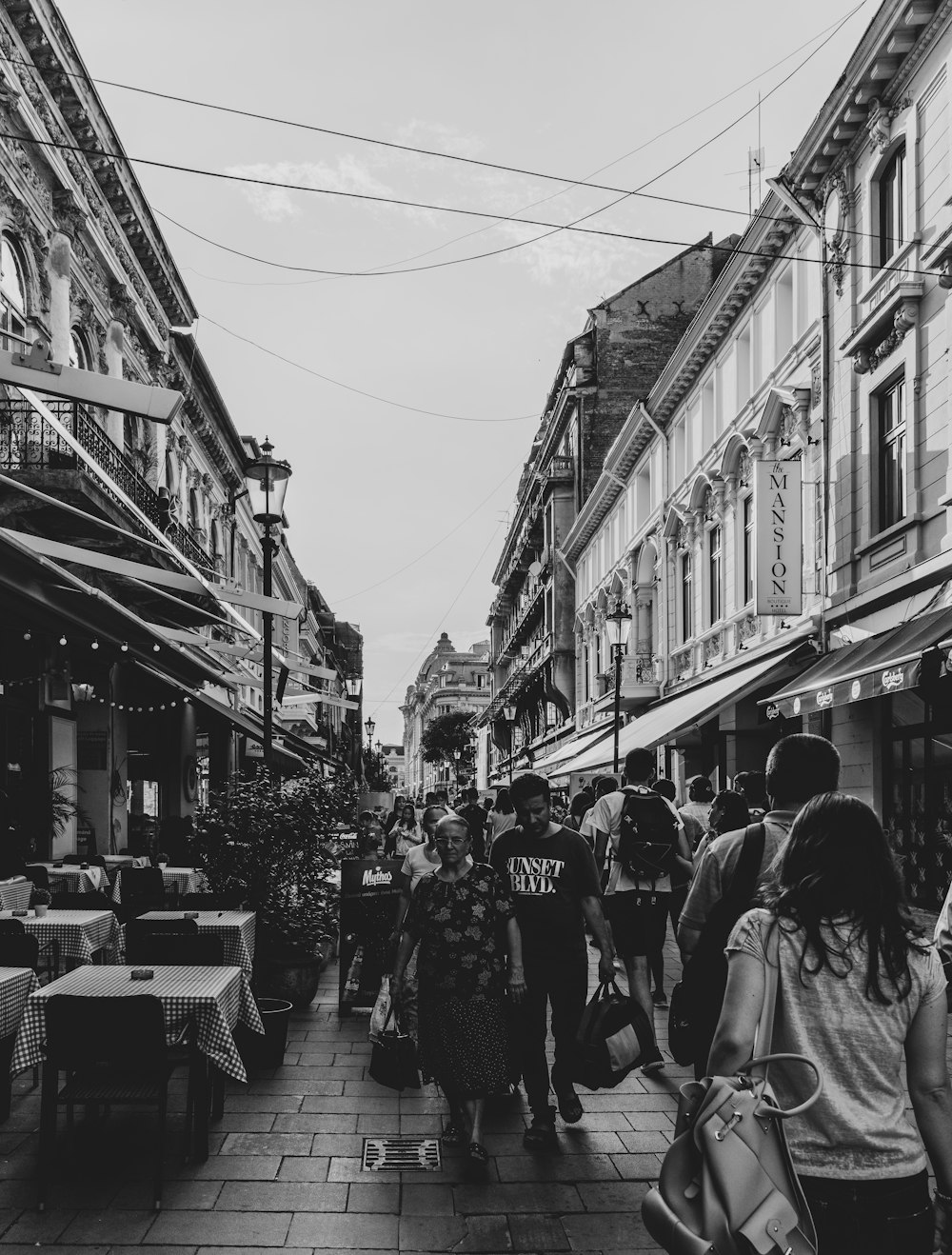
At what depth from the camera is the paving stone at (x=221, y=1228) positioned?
4.43 m

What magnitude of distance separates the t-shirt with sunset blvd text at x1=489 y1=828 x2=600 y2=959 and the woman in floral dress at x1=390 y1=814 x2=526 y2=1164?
0.22 metres

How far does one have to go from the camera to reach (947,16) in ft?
40.7

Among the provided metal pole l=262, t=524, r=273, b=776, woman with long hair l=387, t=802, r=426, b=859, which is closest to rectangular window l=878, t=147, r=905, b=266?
metal pole l=262, t=524, r=273, b=776

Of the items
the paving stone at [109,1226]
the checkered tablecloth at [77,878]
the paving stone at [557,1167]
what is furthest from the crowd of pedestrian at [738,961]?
A: the checkered tablecloth at [77,878]

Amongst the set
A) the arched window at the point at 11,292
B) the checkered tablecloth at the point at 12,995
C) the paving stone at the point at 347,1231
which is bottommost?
the paving stone at the point at 347,1231

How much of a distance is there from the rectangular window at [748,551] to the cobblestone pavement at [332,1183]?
46.1ft

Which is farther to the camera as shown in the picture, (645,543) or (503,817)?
(645,543)

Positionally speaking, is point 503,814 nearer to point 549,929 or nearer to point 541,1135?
point 549,929

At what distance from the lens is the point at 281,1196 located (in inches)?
194

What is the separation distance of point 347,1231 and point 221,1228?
495 millimetres

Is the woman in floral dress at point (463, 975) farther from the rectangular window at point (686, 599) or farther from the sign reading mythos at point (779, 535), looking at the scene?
the rectangular window at point (686, 599)

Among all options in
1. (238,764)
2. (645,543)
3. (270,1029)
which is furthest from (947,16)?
(238,764)

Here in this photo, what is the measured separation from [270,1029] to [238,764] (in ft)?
91.7

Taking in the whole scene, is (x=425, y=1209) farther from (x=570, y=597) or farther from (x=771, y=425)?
(x=570, y=597)
